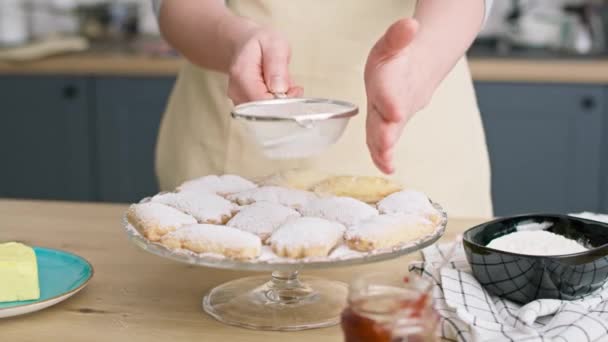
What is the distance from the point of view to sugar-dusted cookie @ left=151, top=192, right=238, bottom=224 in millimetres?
965

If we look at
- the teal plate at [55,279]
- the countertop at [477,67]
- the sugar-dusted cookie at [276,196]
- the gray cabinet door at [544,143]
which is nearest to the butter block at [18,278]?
the teal plate at [55,279]

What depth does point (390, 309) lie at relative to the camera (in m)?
0.66

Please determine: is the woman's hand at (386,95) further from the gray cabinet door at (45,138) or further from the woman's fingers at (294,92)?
the gray cabinet door at (45,138)

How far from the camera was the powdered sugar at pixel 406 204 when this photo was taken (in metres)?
0.97

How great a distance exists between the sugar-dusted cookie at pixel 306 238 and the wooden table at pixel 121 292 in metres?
0.09

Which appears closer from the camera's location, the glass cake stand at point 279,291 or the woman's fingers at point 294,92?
the glass cake stand at point 279,291

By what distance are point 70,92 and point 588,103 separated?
1.52 m

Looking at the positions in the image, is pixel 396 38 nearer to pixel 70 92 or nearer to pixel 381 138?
pixel 381 138

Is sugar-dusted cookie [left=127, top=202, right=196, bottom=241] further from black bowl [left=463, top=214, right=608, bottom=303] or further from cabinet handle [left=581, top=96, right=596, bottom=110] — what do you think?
cabinet handle [left=581, top=96, right=596, bottom=110]

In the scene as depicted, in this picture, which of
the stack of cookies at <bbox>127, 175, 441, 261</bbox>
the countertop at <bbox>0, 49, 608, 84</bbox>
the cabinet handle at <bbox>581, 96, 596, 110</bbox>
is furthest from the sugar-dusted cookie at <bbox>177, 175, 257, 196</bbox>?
the cabinet handle at <bbox>581, 96, 596, 110</bbox>

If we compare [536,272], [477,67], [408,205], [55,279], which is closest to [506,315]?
[536,272]

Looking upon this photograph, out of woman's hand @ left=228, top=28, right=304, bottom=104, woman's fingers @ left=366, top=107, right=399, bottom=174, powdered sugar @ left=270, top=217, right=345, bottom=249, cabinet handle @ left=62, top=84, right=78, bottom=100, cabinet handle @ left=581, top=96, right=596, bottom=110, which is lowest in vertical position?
cabinet handle @ left=62, top=84, right=78, bottom=100

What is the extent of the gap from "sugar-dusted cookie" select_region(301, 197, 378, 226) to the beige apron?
49cm

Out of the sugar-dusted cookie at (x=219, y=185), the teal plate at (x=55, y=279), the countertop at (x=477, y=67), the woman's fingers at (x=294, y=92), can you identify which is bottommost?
the countertop at (x=477, y=67)
